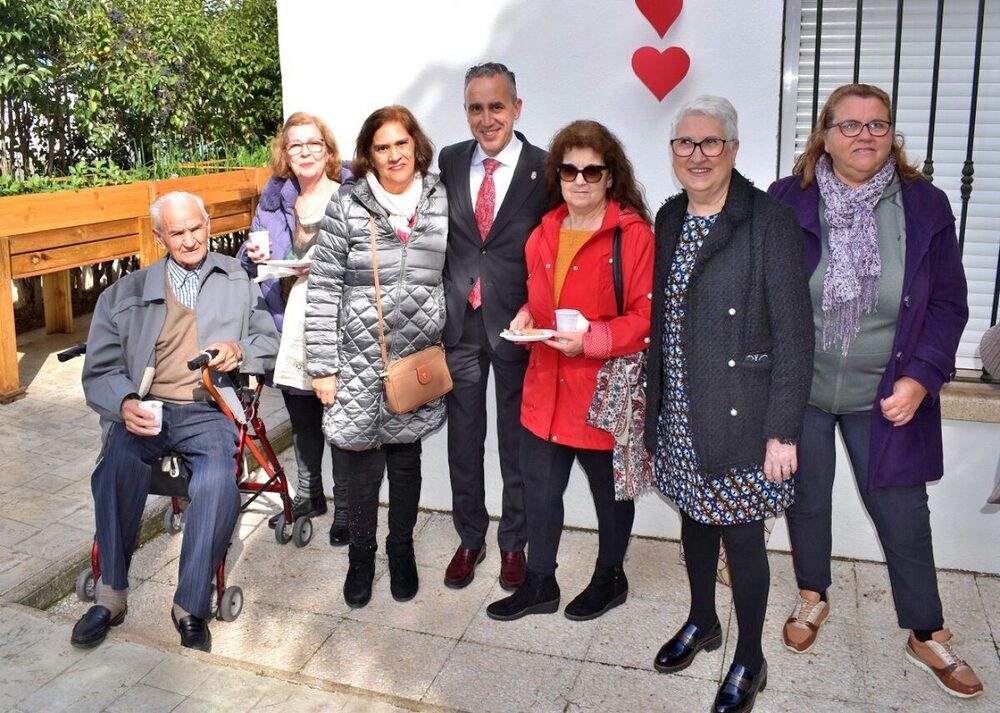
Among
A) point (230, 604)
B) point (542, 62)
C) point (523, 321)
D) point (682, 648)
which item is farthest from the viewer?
point (542, 62)

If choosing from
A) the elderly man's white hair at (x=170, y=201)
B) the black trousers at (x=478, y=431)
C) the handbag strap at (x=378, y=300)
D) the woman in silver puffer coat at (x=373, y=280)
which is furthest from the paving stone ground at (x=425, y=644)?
the elderly man's white hair at (x=170, y=201)

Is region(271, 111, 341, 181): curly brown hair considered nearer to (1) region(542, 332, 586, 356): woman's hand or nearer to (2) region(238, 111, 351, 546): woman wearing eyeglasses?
(2) region(238, 111, 351, 546): woman wearing eyeglasses

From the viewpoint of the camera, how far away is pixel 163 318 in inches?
157

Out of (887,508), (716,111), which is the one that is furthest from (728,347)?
(887,508)

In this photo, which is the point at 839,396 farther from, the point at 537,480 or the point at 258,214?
the point at 258,214

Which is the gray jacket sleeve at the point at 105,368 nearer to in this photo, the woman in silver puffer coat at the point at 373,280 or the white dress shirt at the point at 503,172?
the woman in silver puffer coat at the point at 373,280

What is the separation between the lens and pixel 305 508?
15.9 ft

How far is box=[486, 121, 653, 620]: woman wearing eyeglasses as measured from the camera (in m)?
3.44

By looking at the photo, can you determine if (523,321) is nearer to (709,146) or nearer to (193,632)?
(709,146)

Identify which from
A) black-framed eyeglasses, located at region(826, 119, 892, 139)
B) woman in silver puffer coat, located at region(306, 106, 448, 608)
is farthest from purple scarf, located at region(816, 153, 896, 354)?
woman in silver puffer coat, located at region(306, 106, 448, 608)

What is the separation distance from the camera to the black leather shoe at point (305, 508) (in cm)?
481

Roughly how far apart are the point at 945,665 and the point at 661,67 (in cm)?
259

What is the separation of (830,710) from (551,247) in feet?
6.19

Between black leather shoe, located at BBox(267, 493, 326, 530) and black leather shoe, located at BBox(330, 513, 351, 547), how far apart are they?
0.20 meters
